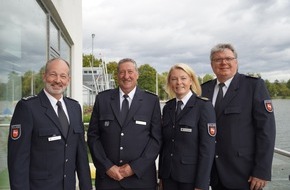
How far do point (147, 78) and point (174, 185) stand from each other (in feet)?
226

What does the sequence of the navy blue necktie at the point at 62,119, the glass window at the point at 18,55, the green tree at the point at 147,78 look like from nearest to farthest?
the navy blue necktie at the point at 62,119
the glass window at the point at 18,55
the green tree at the point at 147,78

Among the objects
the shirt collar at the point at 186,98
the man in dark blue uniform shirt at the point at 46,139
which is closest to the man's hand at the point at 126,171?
the man in dark blue uniform shirt at the point at 46,139

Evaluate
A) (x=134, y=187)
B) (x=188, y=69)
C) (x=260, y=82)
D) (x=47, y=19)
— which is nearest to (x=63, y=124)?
(x=134, y=187)

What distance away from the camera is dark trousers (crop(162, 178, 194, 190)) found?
2.76 metres

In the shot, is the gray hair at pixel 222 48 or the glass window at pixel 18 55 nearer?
the gray hair at pixel 222 48

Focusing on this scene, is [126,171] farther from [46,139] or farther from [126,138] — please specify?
[46,139]

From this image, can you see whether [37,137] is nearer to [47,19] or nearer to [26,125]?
[26,125]

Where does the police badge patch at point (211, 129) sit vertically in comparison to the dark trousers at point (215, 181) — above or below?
above

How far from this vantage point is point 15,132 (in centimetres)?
225

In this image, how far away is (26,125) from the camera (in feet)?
7.49

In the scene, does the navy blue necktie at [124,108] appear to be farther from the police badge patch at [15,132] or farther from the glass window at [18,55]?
the glass window at [18,55]

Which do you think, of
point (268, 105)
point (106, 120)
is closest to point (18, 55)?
point (106, 120)

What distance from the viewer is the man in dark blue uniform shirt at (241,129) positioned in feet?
8.96

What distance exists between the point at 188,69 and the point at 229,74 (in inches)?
15.3
